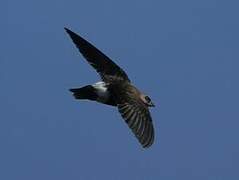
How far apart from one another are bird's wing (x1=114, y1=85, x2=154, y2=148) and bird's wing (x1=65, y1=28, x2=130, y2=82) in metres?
0.38

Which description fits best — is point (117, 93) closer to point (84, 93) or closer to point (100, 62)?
point (84, 93)

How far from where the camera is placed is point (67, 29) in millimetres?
5457

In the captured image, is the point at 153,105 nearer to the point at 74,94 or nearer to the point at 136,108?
the point at 136,108

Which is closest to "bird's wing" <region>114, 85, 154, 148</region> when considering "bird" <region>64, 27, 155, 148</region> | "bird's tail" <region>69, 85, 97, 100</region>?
"bird" <region>64, 27, 155, 148</region>

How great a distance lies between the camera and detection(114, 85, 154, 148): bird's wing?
487 cm

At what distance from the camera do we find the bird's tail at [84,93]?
5.20m

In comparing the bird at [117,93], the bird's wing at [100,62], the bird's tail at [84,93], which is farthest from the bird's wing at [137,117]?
the bird's wing at [100,62]

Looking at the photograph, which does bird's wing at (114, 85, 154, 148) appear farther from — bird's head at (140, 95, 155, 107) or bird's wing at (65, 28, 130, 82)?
bird's wing at (65, 28, 130, 82)

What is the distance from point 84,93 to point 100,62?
55 centimetres

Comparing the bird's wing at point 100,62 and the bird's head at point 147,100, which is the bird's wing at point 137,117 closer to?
the bird's head at point 147,100

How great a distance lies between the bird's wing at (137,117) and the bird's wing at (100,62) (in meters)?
0.38

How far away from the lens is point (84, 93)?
17.1ft

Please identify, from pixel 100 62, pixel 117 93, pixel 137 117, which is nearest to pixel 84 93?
pixel 117 93

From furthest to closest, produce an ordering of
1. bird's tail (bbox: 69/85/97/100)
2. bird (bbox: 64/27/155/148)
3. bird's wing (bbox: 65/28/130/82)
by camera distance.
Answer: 1. bird's wing (bbox: 65/28/130/82)
2. bird's tail (bbox: 69/85/97/100)
3. bird (bbox: 64/27/155/148)
